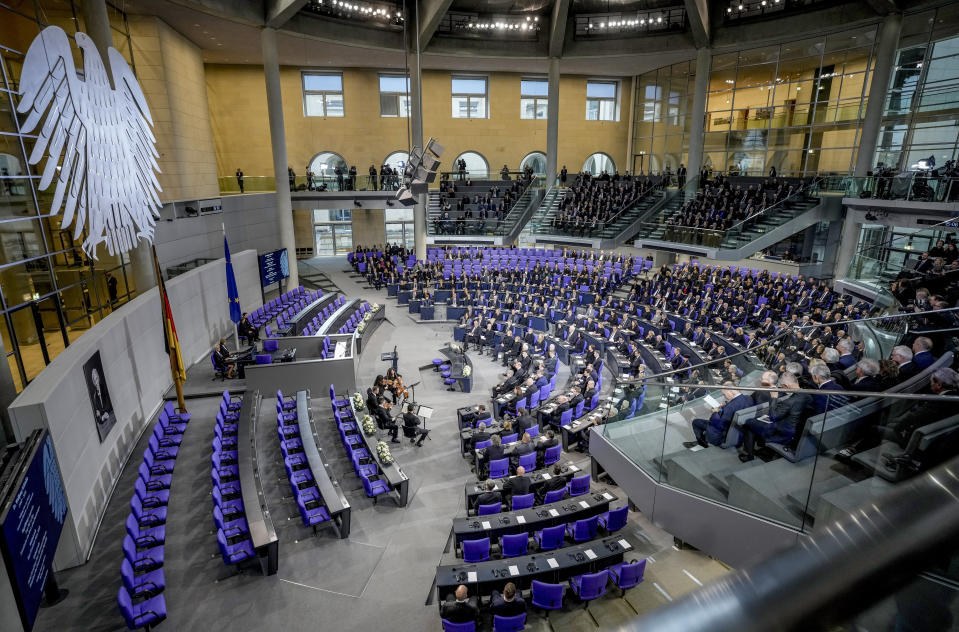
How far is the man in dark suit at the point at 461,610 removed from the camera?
6.78 m

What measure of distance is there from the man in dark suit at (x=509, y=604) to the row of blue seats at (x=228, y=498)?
3.82 meters

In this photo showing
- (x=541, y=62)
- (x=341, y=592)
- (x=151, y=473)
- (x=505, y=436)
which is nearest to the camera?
(x=341, y=592)

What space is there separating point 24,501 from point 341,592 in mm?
4131

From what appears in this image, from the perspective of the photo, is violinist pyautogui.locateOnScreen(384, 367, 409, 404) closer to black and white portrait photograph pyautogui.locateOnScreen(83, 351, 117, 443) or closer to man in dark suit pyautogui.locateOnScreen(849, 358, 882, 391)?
black and white portrait photograph pyautogui.locateOnScreen(83, 351, 117, 443)

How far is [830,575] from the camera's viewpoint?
62 centimetres

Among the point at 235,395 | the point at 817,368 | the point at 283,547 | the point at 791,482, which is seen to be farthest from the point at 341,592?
the point at 235,395

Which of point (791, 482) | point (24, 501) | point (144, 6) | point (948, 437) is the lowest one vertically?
point (24, 501)

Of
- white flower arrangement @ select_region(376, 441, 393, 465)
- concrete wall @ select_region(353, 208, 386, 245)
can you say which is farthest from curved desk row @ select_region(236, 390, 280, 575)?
concrete wall @ select_region(353, 208, 386, 245)

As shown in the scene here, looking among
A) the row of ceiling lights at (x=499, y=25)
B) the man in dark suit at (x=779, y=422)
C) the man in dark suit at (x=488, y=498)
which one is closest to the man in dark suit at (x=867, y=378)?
the man in dark suit at (x=779, y=422)

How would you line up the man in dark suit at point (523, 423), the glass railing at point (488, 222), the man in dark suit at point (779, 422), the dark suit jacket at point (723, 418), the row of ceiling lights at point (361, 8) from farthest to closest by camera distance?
1. the glass railing at point (488, 222)
2. the row of ceiling lights at point (361, 8)
3. the man in dark suit at point (523, 423)
4. the dark suit jacket at point (723, 418)
5. the man in dark suit at point (779, 422)

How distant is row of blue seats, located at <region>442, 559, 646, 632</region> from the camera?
6.90 meters

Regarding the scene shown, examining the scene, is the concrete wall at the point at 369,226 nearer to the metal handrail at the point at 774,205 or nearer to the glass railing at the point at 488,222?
the glass railing at the point at 488,222

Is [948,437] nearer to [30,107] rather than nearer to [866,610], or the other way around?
[866,610]

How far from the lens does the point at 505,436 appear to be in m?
11.6
